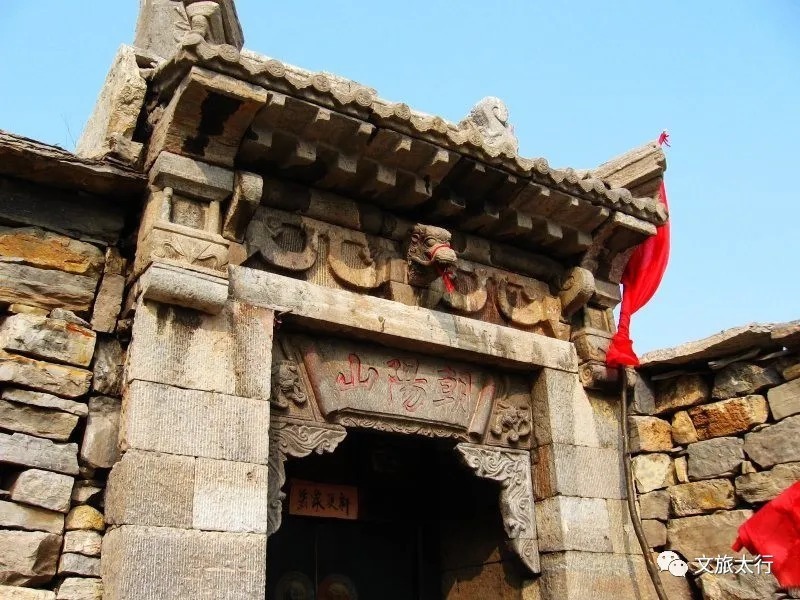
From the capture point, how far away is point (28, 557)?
3846 mm

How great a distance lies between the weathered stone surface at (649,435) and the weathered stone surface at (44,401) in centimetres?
378

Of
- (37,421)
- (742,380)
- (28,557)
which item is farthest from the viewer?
(742,380)

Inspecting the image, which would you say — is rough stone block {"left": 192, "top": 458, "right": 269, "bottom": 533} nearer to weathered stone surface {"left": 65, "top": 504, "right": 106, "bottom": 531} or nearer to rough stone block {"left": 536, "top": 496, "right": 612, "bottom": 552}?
weathered stone surface {"left": 65, "top": 504, "right": 106, "bottom": 531}

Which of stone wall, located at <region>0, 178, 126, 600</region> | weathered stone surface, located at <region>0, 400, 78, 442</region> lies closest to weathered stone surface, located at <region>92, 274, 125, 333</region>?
stone wall, located at <region>0, 178, 126, 600</region>

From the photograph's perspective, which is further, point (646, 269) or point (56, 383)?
point (646, 269)

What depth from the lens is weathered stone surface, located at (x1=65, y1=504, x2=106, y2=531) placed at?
4.05 m

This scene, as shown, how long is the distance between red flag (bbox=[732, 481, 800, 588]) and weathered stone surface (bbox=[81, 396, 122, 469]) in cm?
380

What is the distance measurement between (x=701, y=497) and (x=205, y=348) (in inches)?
141

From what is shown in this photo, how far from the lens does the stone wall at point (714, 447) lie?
17.8 feet

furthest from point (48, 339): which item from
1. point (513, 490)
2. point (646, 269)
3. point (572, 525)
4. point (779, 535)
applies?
point (779, 535)

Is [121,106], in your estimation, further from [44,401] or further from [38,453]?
[38,453]

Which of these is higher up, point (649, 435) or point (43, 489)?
point (649, 435)

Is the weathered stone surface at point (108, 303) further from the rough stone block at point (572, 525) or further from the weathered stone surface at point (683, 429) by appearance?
the weathered stone surface at point (683, 429)

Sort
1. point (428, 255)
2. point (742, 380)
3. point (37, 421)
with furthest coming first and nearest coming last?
point (742, 380) → point (428, 255) → point (37, 421)
